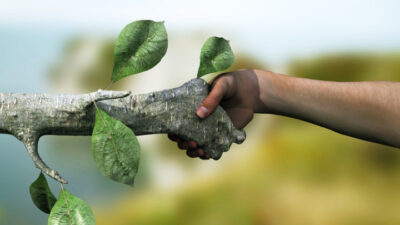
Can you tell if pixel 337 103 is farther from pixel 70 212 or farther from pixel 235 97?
pixel 70 212

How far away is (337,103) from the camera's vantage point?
107 cm

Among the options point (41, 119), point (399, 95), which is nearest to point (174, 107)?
point (41, 119)

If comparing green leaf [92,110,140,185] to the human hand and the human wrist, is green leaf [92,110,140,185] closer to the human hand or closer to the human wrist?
the human hand

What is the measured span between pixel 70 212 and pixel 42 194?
0.12 meters

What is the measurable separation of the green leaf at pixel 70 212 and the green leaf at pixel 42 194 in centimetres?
8

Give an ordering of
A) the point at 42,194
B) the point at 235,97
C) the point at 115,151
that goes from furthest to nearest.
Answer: the point at 235,97
the point at 42,194
the point at 115,151

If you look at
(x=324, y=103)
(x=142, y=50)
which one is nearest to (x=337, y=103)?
(x=324, y=103)

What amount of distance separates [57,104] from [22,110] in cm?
7

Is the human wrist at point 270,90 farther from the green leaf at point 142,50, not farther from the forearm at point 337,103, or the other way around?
the green leaf at point 142,50

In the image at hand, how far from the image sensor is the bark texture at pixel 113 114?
84 cm

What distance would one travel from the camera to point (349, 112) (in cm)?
107

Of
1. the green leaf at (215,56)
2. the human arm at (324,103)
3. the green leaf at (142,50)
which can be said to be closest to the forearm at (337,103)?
the human arm at (324,103)

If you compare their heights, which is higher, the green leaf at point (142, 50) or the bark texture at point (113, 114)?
the green leaf at point (142, 50)

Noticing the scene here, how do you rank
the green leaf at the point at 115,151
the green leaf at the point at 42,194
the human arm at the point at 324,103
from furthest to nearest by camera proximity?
the human arm at the point at 324,103, the green leaf at the point at 42,194, the green leaf at the point at 115,151
